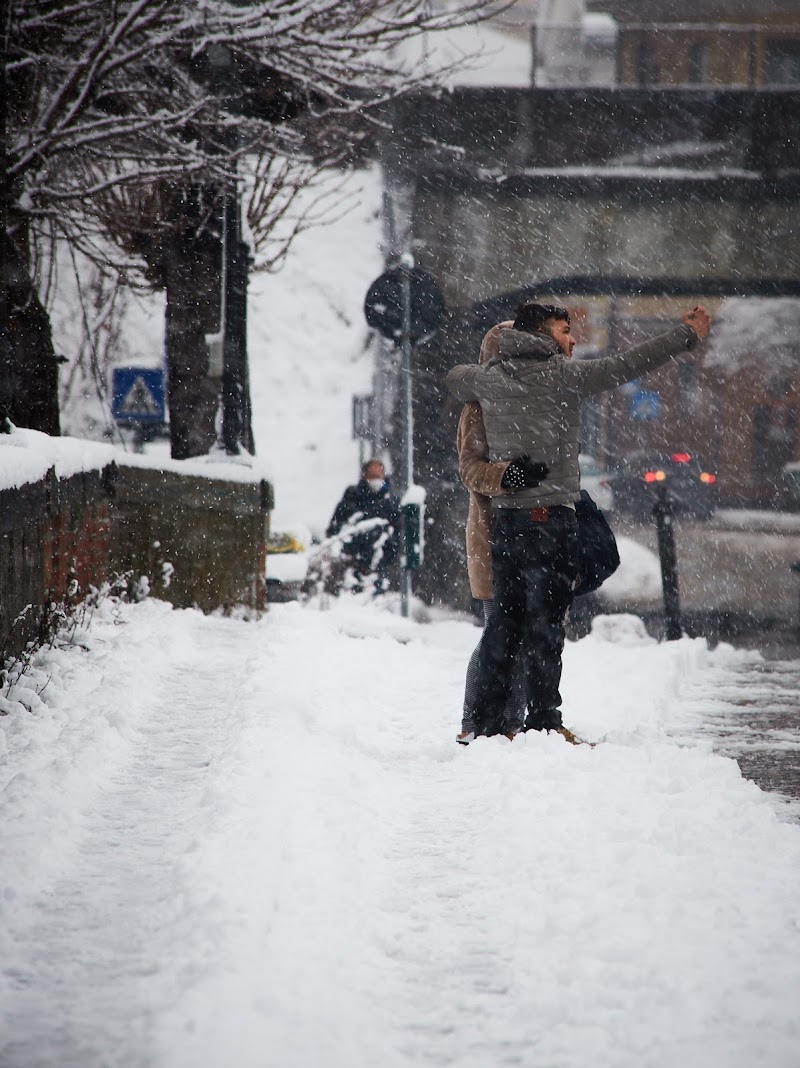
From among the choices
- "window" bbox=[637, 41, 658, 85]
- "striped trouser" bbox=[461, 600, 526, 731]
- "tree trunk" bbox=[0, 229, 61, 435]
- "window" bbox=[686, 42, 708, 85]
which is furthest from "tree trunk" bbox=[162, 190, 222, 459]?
"window" bbox=[686, 42, 708, 85]

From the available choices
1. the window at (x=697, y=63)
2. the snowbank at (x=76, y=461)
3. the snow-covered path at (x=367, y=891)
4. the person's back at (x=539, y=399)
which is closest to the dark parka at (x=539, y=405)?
the person's back at (x=539, y=399)

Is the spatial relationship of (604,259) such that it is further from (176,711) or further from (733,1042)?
(733,1042)

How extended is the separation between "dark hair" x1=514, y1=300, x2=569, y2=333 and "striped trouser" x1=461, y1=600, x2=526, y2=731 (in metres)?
1.20

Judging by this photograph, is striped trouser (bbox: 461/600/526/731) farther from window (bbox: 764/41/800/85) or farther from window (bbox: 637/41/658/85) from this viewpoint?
window (bbox: 764/41/800/85)

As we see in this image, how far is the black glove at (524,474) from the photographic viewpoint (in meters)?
5.26

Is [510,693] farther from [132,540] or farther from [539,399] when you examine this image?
[132,540]

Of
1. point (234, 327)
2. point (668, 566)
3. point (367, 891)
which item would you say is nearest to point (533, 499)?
point (367, 891)

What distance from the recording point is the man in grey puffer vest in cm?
530

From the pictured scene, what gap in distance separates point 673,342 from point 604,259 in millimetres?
10336

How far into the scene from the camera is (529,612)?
5.40 metres

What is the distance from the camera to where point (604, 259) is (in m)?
15.0

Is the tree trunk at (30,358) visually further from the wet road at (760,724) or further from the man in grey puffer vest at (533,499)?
the wet road at (760,724)

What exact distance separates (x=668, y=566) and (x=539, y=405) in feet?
19.9

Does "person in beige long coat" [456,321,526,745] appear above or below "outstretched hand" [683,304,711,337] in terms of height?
below
